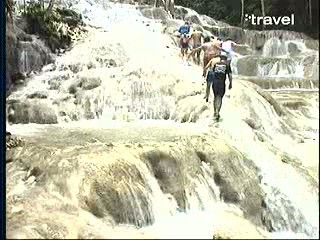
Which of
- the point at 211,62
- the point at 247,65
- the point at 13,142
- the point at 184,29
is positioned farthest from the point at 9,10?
the point at 247,65

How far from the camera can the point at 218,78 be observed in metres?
1.94

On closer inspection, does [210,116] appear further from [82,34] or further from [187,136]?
[82,34]

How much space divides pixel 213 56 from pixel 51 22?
0.57 m

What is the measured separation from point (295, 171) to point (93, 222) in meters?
0.65

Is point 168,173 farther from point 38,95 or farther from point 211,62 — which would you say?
point 38,95

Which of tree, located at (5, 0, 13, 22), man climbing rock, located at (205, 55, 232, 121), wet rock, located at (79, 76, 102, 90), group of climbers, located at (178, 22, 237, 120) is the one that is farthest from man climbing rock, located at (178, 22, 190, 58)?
tree, located at (5, 0, 13, 22)

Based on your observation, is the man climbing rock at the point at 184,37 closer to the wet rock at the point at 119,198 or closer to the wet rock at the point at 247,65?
the wet rock at the point at 247,65

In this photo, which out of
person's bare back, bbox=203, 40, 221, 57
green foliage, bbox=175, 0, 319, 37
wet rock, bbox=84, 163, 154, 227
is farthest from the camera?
person's bare back, bbox=203, 40, 221, 57

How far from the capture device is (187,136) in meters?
1.91

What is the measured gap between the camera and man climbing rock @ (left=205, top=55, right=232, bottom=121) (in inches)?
75.9

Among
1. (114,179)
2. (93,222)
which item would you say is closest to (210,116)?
(114,179)

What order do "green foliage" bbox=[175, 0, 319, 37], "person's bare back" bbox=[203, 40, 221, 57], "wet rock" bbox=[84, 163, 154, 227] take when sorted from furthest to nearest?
"person's bare back" bbox=[203, 40, 221, 57] < "green foliage" bbox=[175, 0, 319, 37] < "wet rock" bbox=[84, 163, 154, 227]

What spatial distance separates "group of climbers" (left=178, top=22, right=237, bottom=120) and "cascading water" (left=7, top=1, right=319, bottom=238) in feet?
0.11

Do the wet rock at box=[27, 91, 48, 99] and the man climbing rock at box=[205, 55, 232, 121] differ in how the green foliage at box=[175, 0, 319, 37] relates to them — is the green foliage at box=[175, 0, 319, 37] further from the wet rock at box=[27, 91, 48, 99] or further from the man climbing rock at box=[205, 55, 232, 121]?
the wet rock at box=[27, 91, 48, 99]
